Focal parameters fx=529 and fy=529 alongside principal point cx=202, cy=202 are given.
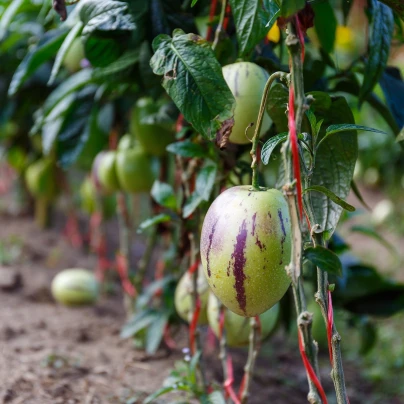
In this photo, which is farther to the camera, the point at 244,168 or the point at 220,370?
the point at 220,370

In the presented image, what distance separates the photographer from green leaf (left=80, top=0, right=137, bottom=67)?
2.14 feet

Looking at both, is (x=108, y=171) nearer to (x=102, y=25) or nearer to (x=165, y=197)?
(x=165, y=197)

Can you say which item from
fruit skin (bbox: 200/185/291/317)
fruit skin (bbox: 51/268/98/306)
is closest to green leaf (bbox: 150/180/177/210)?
fruit skin (bbox: 200/185/291/317)

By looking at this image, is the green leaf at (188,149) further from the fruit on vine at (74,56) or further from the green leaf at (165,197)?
the fruit on vine at (74,56)

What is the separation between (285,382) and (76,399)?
0.52 m

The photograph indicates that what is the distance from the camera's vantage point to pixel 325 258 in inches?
16.9

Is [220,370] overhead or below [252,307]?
below

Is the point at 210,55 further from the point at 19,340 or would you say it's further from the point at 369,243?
the point at 369,243

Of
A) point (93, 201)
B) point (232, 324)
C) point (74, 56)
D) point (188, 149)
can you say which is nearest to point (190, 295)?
point (232, 324)

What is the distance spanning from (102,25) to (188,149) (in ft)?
0.62

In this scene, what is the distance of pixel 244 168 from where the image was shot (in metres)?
0.73

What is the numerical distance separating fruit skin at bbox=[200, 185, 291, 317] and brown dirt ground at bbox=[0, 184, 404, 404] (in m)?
0.37

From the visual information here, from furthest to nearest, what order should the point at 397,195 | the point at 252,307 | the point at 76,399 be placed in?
the point at 397,195, the point at 76,399, the point at 252,307

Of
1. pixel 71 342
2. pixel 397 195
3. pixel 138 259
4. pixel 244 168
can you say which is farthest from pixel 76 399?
pixel 397 195
